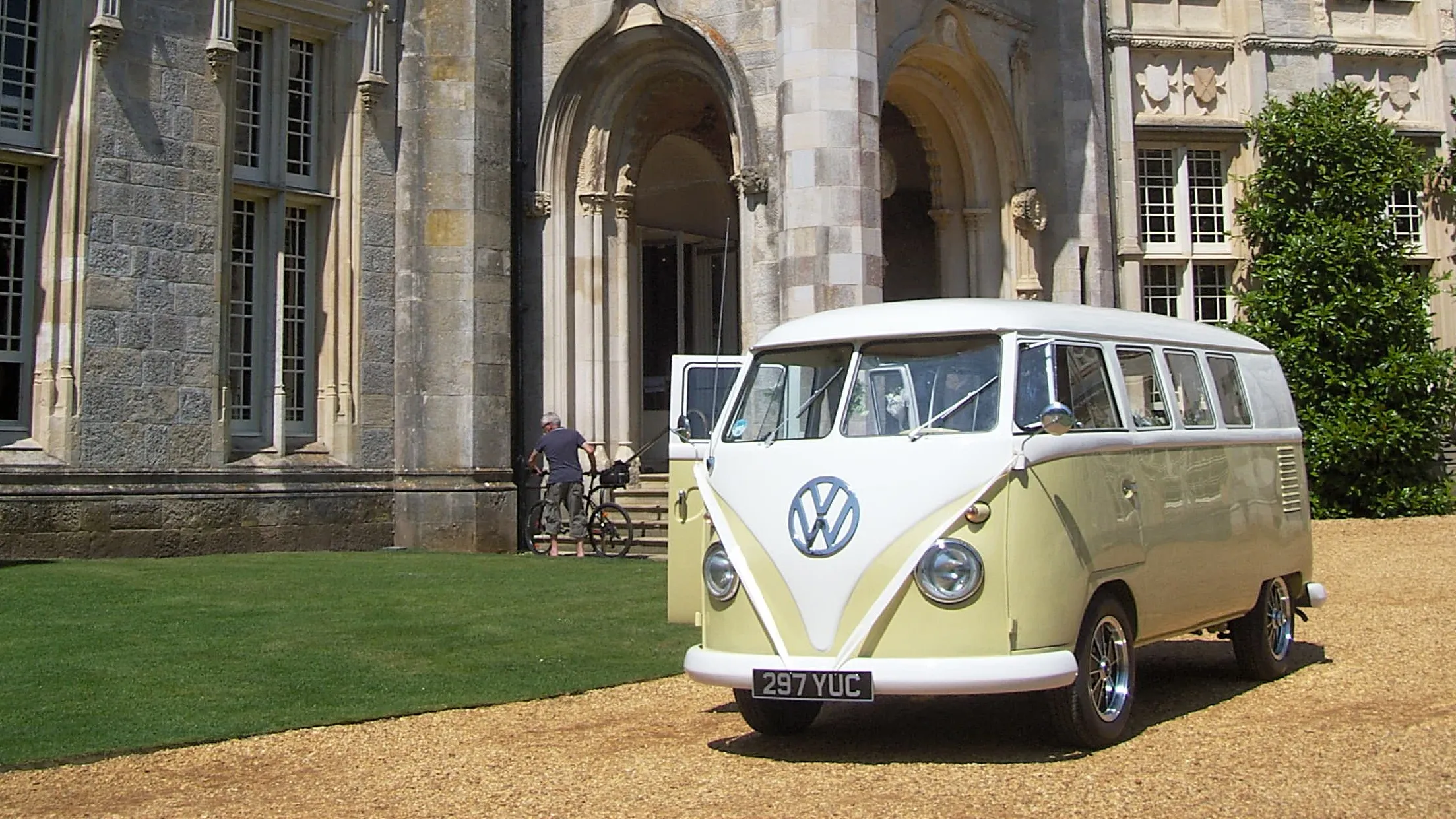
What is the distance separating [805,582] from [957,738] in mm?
1116

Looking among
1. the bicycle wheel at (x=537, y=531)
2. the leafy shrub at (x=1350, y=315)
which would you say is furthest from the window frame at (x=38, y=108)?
the leafy shrub at (x=1350, y=315)

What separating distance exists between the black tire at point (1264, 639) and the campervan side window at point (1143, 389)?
1.45m

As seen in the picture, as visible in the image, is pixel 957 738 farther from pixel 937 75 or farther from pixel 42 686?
pixel 937 75

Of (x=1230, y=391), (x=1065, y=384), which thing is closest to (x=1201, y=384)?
(x=1230, y=391)

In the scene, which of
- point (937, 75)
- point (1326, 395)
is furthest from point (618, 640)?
point (1326, 395)

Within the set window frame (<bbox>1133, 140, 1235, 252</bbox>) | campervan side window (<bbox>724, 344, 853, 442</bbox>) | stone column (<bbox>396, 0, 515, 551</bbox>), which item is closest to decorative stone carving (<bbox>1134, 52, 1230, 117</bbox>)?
window frame (<bbox>1133, 140, 1235, 252</bbox>)

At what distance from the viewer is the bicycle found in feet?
52.1

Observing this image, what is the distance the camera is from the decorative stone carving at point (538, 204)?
17.5 metres

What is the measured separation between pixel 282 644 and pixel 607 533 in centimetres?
678

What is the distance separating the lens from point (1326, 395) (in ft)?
64.6

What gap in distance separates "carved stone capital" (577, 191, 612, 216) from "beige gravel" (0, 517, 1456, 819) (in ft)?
32.7

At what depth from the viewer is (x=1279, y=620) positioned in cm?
879

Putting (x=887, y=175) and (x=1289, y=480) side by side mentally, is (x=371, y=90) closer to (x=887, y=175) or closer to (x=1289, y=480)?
(x=887, y=175)

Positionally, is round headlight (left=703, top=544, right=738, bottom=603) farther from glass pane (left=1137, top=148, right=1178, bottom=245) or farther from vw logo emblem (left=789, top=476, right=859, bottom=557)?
glass pane (left=1137, top=148, right=1178, bottom=245)
